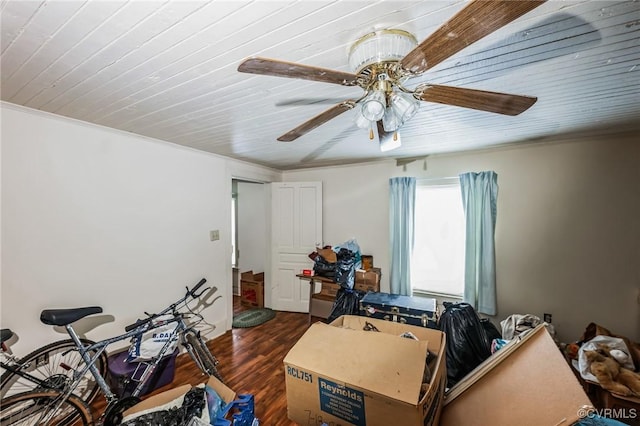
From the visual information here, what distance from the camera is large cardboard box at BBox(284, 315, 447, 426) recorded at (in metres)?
1.05

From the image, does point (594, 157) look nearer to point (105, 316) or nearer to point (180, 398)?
point (180, 398)

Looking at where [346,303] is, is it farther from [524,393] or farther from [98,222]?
[98,222]

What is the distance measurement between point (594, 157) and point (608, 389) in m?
2.02

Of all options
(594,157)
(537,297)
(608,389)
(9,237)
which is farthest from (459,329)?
(9,237)

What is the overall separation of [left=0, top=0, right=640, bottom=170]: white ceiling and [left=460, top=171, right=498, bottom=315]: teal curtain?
2.62 ft

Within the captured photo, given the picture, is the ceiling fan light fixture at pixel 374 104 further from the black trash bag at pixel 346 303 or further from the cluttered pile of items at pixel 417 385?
the black trash bag at pixel 346 303

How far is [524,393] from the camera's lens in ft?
3.79

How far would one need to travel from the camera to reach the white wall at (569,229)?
7.50ft

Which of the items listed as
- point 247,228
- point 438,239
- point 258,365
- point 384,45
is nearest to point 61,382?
point 258,365

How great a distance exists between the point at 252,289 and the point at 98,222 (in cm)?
258

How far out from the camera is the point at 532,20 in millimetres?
951

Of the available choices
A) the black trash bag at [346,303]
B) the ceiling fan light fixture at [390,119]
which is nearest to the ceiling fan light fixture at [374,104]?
the ceiling fan light fixture at [390,119]

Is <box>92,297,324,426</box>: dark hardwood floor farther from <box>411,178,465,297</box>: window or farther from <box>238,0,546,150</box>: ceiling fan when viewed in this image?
<box>238,0,546,150</box>: ceiling fan

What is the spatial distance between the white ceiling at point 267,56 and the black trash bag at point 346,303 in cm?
186
